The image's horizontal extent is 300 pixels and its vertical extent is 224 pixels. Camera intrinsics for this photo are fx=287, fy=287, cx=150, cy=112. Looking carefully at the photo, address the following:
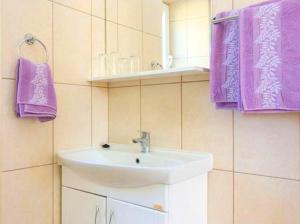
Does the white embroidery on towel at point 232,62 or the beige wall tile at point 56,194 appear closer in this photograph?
the white embroidery on towel at point 232,62

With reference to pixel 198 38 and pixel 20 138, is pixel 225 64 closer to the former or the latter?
pixel 198 38

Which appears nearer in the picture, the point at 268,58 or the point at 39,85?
the point at 268,58

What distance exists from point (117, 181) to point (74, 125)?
0.57 metres

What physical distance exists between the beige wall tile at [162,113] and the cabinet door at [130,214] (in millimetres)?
450

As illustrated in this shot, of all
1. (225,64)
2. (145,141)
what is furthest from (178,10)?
(145,141)

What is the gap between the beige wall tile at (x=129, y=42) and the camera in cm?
180

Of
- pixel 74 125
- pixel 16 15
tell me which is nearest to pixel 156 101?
pixel 74 125

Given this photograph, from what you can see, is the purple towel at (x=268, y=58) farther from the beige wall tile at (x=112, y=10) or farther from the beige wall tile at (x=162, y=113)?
the beige wall tile at (x=112, y=10)

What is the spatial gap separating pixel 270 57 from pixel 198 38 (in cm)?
47

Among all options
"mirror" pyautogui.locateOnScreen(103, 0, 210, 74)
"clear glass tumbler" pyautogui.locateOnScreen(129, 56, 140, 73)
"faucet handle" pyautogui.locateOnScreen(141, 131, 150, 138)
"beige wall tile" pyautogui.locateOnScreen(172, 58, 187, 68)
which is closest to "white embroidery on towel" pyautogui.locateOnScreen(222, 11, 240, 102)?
"mirror" pyautogui.locateOnScreen(103, 0, 210, 74)

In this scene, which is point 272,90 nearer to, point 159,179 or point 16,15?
point 159,179

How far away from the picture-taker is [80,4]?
1704 mm

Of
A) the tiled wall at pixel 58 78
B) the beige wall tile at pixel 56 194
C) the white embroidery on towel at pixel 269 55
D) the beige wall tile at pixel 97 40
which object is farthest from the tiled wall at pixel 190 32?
the beige wall tile at pixel 56 194

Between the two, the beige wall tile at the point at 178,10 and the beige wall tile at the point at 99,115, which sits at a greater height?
the beige wall tile at the point at 178,10
